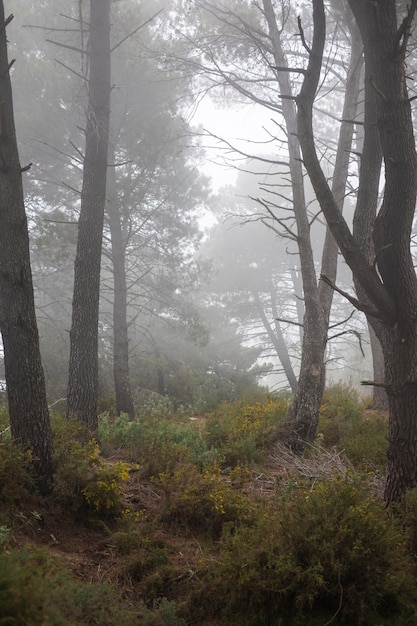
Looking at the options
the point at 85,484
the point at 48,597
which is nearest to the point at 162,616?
the point at 48,597

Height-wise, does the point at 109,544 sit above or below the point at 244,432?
below

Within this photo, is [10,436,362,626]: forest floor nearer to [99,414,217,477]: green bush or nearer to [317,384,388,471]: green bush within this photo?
[99,414,217,477]: green bush

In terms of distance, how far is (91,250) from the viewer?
7.85 meters

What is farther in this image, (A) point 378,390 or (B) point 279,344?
(B) point 279,344

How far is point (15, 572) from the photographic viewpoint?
2.52 meters

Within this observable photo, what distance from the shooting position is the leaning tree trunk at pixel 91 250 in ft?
24.7

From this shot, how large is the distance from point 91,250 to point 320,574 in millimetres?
5855

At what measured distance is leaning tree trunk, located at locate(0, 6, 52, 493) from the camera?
4734 millimetres

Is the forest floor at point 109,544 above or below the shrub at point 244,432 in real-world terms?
below

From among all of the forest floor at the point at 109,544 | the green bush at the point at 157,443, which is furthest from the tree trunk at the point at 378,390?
the forest floor at the point at 109,544

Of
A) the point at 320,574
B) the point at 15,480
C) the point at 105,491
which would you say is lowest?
the point at 320,574

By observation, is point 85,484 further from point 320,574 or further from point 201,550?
point 320,574

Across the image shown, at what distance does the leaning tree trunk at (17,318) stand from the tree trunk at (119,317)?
5627 mm

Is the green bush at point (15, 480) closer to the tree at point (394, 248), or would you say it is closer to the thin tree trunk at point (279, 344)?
the tree at point (394, 248)
